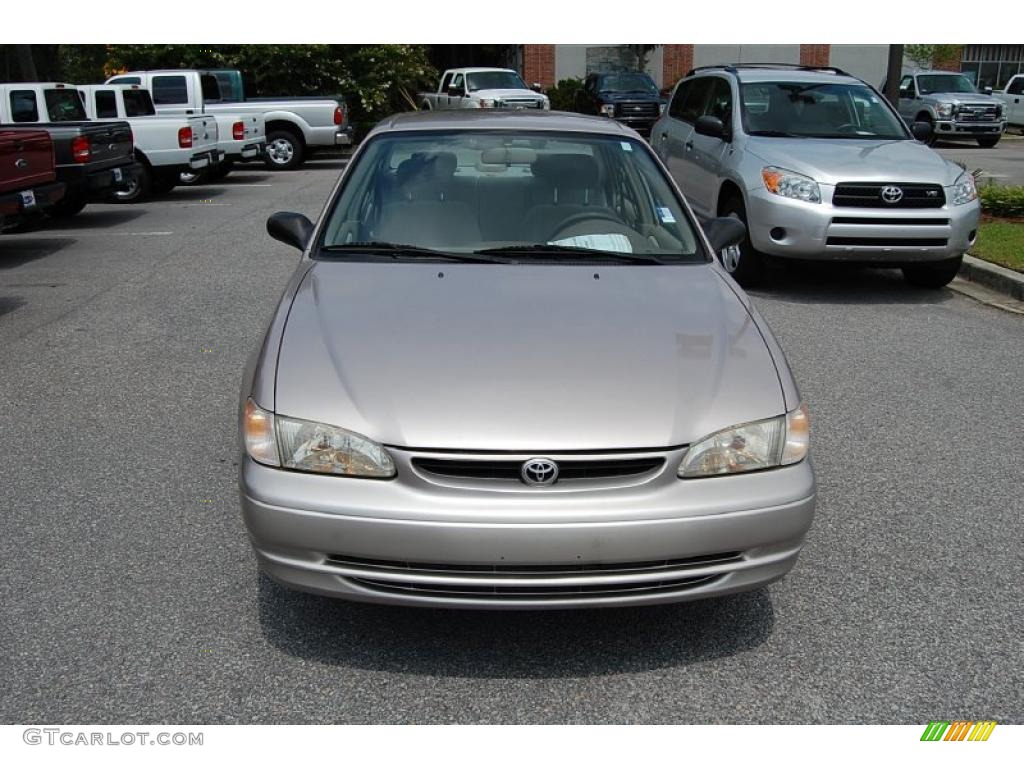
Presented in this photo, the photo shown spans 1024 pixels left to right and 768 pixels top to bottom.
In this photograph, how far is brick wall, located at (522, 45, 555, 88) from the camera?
38844 millimetres

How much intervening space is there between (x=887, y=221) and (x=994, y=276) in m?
1.38

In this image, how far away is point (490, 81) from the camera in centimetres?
2798

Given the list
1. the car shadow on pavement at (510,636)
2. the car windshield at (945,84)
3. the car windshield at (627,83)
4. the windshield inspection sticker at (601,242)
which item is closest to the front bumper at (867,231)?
the windshield inspection sticker at (601,242)

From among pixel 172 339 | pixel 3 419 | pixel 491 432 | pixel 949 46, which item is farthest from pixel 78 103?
pixel 949 46

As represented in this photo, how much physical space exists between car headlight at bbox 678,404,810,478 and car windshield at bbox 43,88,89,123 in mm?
13411

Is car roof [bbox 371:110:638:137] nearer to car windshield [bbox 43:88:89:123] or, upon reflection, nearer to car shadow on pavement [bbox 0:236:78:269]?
car shadow on pavement [bbox 0:236:78:269]

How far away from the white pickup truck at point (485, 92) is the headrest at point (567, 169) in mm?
21287

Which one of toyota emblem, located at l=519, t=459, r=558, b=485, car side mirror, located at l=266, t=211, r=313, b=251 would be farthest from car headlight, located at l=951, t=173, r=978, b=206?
toyota emblem, located at l=519, t=459, r=558, b=485

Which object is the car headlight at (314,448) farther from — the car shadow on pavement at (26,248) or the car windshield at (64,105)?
the car windshield at (64,105)

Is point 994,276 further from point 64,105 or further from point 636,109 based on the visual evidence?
point 636,109

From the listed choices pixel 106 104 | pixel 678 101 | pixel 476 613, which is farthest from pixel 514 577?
pixel 106 104

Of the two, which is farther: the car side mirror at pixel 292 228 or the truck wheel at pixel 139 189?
the truck wheel at pixel 139 189

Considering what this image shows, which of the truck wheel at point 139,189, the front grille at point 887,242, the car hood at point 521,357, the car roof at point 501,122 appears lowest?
the truck wheel at point 139,189

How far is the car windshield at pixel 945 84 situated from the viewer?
85.5 feet
